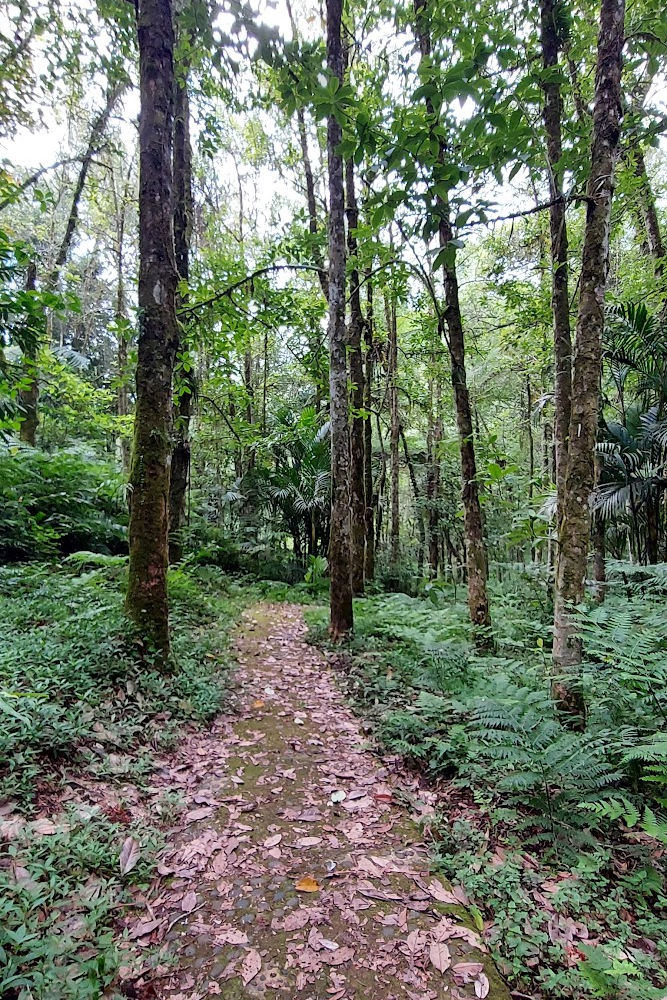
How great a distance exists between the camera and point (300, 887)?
2.55 metres

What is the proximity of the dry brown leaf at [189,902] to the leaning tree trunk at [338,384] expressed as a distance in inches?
162

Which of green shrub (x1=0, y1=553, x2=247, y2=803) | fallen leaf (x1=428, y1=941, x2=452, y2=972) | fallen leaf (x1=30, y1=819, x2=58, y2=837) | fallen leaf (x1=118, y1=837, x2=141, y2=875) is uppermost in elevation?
green shrub (x1=0, y1=553, x2=247, y2=803)

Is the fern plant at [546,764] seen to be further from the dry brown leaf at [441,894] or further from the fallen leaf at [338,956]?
the fallen leaf at [338,956]

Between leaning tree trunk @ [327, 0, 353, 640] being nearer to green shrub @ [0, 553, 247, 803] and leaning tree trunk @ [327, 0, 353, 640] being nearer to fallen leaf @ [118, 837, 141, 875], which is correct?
green shrub @ [0, 553, 247, 803]

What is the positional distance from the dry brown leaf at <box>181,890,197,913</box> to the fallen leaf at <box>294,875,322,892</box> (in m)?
0.53

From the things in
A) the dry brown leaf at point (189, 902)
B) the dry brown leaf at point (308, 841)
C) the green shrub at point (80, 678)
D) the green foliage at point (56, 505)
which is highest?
the green foliage at point (56, 505)

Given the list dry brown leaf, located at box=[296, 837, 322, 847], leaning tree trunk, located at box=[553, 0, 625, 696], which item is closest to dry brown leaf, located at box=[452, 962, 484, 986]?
dry brown leaf, located at box=[296, 837, 322, 847]

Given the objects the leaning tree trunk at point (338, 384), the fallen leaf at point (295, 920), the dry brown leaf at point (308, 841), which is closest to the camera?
the fallen leaf at point (295, 920)

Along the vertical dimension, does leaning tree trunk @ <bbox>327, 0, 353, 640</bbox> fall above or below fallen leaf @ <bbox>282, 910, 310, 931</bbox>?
above

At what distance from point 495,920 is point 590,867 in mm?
567

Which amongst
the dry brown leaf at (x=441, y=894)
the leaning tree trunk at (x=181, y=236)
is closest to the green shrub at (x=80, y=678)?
the dry brown leaf at (x=441, y=894)

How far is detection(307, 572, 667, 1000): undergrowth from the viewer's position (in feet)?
6.73

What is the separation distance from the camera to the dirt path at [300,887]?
2.03 m

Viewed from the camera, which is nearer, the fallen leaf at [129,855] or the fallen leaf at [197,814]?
the fallen leaf at [129,855]
